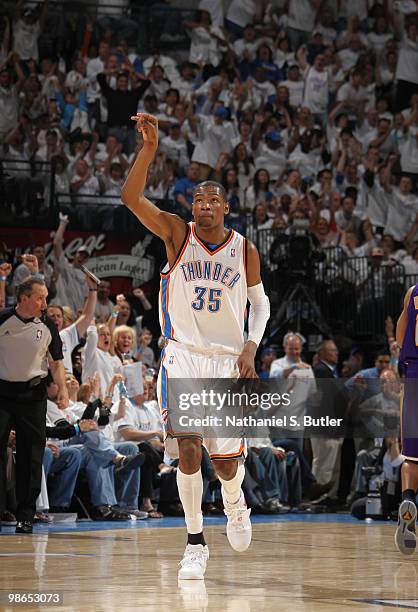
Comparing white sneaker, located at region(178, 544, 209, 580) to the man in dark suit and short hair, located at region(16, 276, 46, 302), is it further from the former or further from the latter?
the man in dark suit

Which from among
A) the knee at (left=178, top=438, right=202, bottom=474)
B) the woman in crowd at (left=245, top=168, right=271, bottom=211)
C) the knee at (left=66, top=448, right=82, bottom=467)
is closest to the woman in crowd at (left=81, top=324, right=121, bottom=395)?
the knee at (left=66, top=448, right=82, bottom=467)

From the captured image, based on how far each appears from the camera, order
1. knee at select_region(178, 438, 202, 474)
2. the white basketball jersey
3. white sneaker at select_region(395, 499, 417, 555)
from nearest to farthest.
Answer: knee at select_region(178, 438, 202, 474) → the white basketball jersey → white sneaker at select_region(395, 499, 417, 555)

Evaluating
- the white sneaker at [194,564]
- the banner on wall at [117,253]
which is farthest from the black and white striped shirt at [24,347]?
the banner on wall at [117,253]

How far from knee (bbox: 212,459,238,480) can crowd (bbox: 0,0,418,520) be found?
4.78m

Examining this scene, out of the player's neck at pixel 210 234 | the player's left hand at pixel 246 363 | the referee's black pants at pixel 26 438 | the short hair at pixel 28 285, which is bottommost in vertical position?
the referee's black pants at pixel 26 438

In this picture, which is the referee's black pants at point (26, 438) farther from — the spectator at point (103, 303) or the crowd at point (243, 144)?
the spectator at point (103, 303)

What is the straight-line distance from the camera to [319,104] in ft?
58.6

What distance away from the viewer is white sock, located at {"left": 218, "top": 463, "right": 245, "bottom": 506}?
6219 millimetres

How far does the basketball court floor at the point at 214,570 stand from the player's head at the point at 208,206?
6.64 feet

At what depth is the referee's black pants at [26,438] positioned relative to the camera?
27.9ft

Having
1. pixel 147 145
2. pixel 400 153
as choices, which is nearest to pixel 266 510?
pixel 147 145

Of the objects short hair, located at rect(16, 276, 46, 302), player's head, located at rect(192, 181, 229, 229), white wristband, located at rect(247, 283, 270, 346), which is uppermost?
player's head, located at rect(192, 181, 229, 229)

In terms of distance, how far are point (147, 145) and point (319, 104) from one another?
12430 mm

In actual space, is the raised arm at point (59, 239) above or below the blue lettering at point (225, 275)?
below
